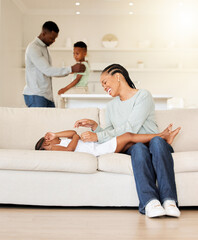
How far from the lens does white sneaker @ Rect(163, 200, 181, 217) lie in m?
1.92

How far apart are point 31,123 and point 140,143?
1112mm

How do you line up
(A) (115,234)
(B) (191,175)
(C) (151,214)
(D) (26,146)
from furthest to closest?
(D) (26,146) → (B) (191,175) → (C) (151,214) → (A) (115,234)

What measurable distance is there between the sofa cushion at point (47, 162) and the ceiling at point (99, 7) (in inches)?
194

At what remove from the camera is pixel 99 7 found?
698cm

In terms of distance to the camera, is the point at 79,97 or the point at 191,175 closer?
the point at 191,175

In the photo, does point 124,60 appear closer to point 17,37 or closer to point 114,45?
point 114,45

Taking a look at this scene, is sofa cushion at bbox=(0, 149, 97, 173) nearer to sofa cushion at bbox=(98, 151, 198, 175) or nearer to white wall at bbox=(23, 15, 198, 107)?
sofa cushion at bbox=(98, 151, 198, 175)

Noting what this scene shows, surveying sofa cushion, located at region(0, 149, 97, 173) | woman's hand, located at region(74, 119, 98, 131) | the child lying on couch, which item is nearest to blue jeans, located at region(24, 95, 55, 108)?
the child lying on couch

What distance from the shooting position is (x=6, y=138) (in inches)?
115

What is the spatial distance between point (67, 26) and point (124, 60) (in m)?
1.34

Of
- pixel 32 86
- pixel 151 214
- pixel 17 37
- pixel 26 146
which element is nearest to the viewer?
pixel 151 214

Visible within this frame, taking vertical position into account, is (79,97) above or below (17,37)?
below

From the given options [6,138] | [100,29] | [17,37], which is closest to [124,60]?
[100,29]

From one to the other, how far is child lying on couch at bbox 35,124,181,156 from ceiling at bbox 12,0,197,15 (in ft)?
15.0
